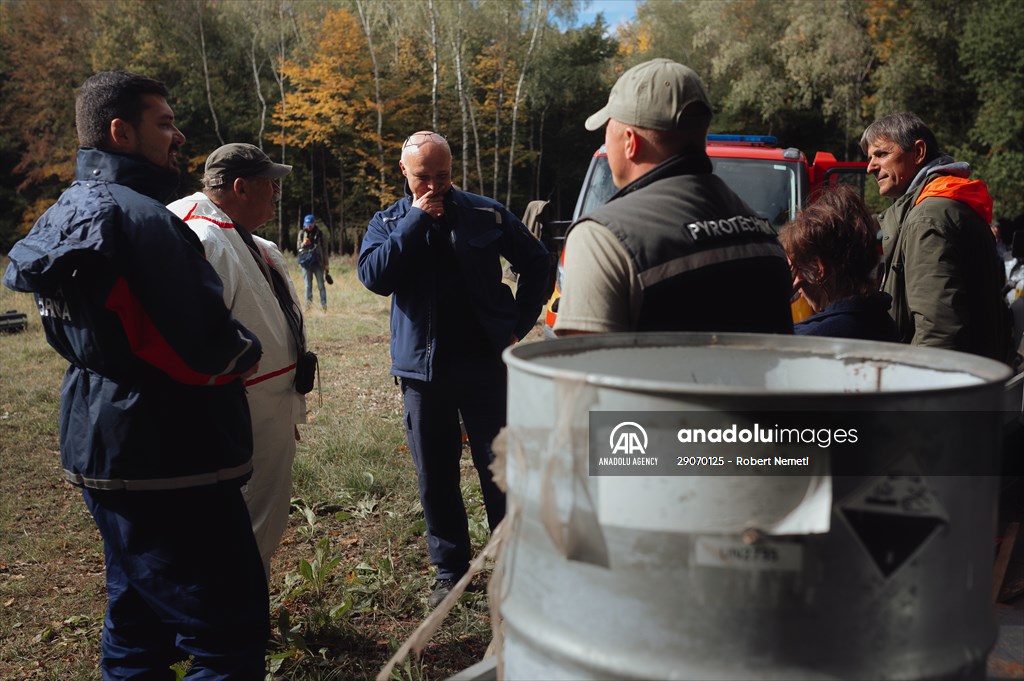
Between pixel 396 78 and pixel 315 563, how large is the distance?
3478cm

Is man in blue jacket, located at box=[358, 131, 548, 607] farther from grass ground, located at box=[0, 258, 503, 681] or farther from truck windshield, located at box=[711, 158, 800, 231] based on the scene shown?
truck windshield, located at box=[711, 158, 800, 231]

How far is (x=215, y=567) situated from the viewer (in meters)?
2.51

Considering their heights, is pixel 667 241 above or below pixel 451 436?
above

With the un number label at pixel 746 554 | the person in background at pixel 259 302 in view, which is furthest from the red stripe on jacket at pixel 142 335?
the un number label at pixel 746 554

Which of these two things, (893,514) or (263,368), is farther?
(263,368)

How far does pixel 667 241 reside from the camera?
1891 millimetres

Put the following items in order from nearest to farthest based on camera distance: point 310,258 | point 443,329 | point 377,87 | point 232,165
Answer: point 232,165, point 443,329, point 310,258, point 377,87

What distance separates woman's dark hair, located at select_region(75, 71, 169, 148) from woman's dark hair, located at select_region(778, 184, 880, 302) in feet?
6.53

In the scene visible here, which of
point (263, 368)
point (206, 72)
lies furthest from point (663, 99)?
point (206, 72)

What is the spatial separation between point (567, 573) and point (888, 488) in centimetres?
41

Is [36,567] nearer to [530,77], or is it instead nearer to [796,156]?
[796,156]

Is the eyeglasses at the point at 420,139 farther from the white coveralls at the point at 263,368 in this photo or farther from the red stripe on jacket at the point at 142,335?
the red stripe on jacket at the point at 142,335

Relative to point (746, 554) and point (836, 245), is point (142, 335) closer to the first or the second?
point (746, 554)

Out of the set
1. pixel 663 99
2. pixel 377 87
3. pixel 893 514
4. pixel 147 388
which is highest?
pixel 377 87
